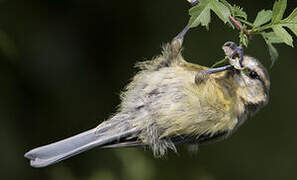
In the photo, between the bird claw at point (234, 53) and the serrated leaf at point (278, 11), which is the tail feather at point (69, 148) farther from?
the serrated leaf at point (278, 11)

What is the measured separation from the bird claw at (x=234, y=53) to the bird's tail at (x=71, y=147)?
0.66m

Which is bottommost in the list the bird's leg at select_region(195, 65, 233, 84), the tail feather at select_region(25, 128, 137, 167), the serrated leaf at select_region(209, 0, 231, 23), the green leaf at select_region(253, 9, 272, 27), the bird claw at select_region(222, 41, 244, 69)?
the tail feather at select_region(25, 128, 137, 167)

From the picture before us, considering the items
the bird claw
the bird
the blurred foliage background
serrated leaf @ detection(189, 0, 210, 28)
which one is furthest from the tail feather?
the blurred foliage background

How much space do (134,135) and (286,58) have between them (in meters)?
2.33

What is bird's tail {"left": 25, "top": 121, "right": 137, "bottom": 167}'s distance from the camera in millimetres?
2816

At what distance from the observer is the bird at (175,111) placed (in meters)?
2.81

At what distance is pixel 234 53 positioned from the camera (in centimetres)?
273

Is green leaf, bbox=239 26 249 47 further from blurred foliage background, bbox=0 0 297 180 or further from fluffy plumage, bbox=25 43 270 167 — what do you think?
blurred foliage background, bbox=0 0 297 180

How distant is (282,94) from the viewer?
15.9 feet

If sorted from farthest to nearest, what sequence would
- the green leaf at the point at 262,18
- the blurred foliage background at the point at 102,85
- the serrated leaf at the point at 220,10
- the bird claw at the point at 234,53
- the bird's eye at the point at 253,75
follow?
the blurred foliage background at the point at 102,85 < the bird's eye at the point at 253,75 < the bird claw at the point at 234,53 < the green leaf at the point at 262,18 < the serrated leaf at the point at 220,10

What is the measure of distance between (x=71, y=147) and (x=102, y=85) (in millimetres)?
1811

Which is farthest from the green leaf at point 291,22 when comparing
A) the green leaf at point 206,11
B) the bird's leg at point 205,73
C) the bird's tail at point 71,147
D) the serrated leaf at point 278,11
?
the bird's tail at point 71,147

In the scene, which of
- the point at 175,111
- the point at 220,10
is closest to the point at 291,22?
the point at 220,10

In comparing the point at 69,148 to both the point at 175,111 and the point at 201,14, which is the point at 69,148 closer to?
the point at 175,111
